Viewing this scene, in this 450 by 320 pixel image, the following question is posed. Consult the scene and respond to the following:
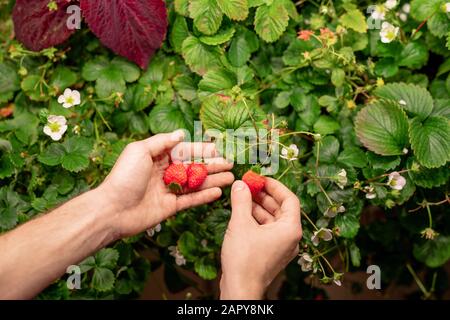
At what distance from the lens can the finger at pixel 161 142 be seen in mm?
1090

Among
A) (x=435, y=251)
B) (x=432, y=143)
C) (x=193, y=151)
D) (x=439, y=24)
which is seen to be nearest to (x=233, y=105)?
(x=193, y=151)

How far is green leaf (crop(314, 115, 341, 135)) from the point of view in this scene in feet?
4.14

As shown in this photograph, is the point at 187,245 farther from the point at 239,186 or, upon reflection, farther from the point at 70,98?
the point at 70,98

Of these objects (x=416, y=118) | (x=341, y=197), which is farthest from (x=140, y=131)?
(x=416, y=118)

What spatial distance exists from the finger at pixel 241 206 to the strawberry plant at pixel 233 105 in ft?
0.45

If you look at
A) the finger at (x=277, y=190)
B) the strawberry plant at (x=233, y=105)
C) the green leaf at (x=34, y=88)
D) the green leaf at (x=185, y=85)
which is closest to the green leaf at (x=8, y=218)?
the strawberry plant at (x=233, y=105)

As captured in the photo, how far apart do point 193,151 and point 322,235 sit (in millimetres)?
368

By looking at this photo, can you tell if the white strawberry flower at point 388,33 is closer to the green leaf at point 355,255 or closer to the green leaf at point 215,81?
the green leaf at point 215,81

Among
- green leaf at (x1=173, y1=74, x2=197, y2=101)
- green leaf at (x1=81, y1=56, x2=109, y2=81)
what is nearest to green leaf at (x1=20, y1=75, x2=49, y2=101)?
green leaf at (x1=81, y1=56, x2=109, y2=81)

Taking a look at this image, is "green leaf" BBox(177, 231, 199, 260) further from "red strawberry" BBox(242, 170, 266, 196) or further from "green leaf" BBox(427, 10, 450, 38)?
"green leaf" BBox(427, 10, 450, 38)

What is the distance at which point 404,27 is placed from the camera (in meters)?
1.34

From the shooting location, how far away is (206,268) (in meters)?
1.30

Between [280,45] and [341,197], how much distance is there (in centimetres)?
48

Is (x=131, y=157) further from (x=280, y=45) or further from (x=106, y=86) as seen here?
(x=280, y=45)
